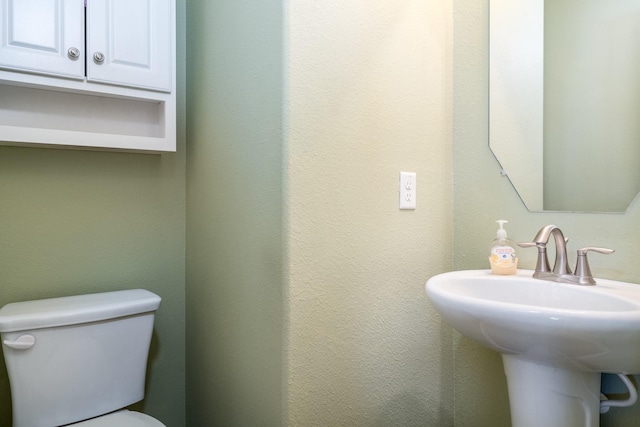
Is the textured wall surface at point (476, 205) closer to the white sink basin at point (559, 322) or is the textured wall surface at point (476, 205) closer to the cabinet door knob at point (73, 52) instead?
the white sink basin at point (559, 322)

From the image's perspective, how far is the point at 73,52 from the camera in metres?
1.29

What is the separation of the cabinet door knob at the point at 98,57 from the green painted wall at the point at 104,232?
14.1 inches

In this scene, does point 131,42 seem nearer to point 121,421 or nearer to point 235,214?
point 235,214

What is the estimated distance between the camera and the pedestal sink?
758 mm

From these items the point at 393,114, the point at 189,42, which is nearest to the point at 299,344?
the point at 393,114

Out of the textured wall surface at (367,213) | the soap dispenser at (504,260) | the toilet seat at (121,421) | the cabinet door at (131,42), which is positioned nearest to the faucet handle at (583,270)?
the soap dispenser at (504,260)

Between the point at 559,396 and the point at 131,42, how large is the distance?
1.66 m

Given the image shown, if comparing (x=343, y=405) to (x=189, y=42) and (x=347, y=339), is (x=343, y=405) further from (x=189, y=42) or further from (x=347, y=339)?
(x=189, y=42)

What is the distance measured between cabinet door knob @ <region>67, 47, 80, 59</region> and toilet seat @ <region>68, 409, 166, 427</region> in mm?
1143

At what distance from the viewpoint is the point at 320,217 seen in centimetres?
110

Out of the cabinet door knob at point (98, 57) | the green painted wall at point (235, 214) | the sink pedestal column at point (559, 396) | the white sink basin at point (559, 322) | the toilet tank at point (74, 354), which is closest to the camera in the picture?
the white sink basin at point (559, 322)

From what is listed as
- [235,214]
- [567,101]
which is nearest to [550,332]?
[567,101]

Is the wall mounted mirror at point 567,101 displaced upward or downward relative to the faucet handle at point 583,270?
upward

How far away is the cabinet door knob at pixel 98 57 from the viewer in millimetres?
1328
